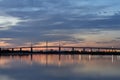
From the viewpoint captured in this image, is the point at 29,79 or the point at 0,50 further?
the point at 0,50

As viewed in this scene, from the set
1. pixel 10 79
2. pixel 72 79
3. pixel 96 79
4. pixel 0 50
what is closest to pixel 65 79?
pixel 72 79

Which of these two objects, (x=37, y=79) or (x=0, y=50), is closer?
(x=37, y=79)

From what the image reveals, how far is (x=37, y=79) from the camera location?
A: 125 feet

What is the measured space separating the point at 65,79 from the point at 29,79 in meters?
3.76

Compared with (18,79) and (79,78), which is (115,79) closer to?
(79,78)

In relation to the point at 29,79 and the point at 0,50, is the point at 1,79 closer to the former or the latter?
the point at 29,79

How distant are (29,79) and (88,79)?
245 inches

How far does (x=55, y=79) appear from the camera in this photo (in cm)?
3806

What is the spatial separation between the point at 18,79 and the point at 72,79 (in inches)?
225

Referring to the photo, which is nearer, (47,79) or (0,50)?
(47,79)

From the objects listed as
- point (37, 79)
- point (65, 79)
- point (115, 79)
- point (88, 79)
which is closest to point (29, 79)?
point (37, 79)

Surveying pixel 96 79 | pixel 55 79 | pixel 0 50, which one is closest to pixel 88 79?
pixel 96 79

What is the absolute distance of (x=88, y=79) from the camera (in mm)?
38375

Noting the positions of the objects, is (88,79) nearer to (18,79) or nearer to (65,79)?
(65,79)
